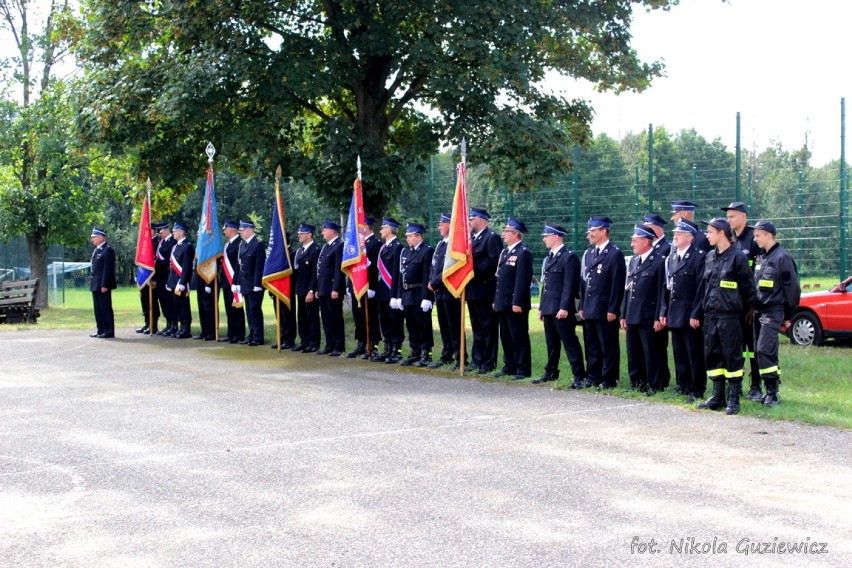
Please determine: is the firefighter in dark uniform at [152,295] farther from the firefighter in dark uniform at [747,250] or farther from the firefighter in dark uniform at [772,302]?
the firefighter in dark uniform at [772,302]

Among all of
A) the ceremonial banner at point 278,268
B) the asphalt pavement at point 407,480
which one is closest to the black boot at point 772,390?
the asphalt pavement at point 407,480

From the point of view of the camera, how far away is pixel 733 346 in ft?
29.4

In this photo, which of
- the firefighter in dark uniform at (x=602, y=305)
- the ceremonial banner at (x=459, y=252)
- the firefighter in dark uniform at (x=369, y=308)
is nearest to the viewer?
the firefighter in dark uniform at (x=602, y=305)

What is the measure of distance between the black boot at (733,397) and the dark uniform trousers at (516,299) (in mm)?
3038

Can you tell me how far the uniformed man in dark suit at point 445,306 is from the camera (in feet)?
41.0

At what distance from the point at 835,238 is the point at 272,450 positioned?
15768 millimetres

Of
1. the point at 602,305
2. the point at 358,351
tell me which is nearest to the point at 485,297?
the point at 602,305

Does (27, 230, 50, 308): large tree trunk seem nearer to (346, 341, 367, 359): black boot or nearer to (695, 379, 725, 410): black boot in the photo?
(346, 341, 367, 359): black boot

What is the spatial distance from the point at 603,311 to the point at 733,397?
208cm

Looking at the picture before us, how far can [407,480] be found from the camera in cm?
645

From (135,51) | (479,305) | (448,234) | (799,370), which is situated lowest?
(799,370)

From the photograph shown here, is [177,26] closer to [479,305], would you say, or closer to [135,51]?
[135,51]

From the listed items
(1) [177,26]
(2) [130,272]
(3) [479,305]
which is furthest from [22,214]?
(2) [130,272]

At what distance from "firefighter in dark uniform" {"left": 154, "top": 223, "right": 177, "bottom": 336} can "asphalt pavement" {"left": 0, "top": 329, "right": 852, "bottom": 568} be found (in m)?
7.31
